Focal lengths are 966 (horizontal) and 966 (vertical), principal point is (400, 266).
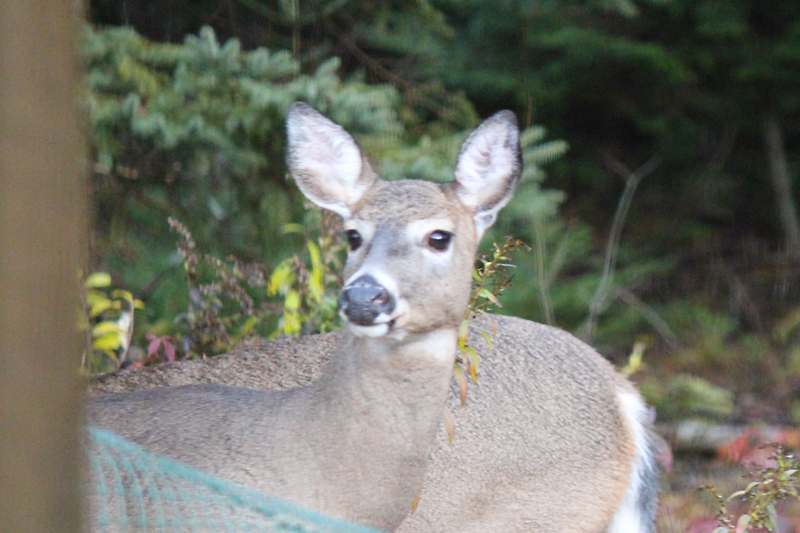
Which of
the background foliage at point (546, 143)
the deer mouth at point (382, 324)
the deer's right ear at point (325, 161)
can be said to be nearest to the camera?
the deer mouth at point (382, 324)

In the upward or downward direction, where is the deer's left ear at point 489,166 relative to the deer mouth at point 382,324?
upward

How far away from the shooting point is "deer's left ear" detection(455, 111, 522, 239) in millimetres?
2432

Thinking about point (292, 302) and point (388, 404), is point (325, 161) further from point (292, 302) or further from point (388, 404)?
point (292, 302)

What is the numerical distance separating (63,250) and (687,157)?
24.3 feet

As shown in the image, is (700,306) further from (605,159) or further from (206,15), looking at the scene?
(206,15)

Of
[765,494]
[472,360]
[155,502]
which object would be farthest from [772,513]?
[155,502]

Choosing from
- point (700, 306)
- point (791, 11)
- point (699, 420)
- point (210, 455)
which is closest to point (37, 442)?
point (210, 455)

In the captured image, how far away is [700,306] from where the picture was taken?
684cm

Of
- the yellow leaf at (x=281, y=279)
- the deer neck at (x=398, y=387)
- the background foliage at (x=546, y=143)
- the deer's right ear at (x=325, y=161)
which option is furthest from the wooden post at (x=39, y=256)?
the background foliage at (x=546, y=143)

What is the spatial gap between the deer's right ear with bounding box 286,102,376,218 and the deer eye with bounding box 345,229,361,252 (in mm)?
89

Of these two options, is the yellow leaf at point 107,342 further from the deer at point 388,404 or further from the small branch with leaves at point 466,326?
the small branch with leaves at point 466,326

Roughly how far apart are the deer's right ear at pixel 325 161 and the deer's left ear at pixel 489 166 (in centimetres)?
24

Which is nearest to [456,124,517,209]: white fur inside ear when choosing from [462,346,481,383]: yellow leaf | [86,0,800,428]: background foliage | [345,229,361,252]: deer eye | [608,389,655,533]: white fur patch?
[345,229,361,252]: deer eye

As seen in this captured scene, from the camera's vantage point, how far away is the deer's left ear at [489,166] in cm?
243
